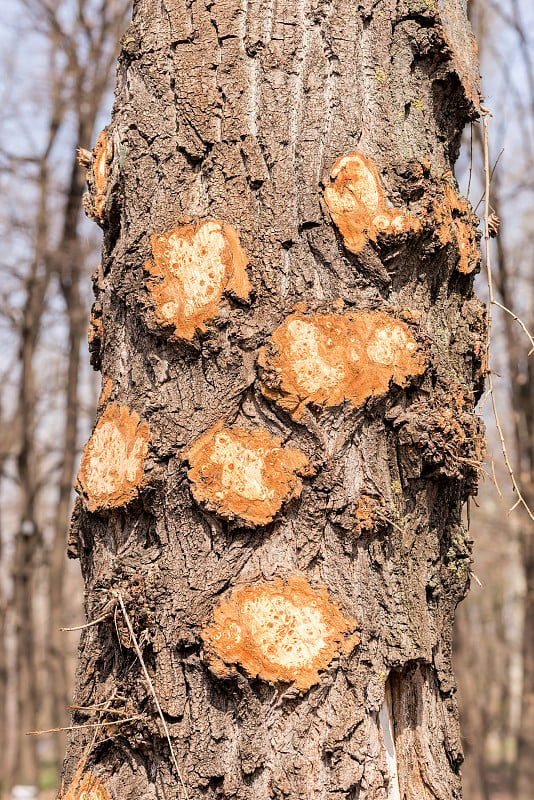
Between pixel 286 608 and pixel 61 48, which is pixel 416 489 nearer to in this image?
pixel 286 608

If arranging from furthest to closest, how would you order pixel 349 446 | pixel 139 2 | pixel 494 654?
pixel 494 654, pixel 139 2, pixel 349 446

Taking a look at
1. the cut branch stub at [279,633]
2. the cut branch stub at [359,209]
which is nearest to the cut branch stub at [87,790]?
the cut branch stub at [279,633]

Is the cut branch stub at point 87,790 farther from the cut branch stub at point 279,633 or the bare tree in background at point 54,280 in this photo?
the bare tree in background at point 54,280

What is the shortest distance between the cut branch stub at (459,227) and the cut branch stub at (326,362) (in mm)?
259

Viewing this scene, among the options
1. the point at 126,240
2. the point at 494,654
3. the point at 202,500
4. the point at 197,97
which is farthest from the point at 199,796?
the point at 494,654

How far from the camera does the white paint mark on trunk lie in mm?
1445

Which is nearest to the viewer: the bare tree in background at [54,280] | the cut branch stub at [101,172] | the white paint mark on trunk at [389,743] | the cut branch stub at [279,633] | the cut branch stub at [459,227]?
the cut branch stub at [279,633]

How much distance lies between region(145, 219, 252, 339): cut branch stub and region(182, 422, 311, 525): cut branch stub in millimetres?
221

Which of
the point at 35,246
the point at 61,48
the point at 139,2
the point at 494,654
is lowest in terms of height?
the point at 494,654

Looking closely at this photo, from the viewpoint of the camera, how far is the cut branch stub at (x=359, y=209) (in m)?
1.50

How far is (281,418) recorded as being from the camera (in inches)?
56.9

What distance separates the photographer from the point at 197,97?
5.15 feet

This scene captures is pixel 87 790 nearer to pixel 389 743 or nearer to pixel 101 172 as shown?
pixel 389 743

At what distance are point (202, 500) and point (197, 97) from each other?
801 mm
